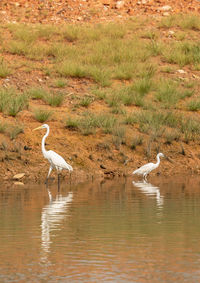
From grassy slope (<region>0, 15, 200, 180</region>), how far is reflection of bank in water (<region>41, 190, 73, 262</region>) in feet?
13.3

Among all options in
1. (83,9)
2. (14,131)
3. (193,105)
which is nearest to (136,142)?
(14,131)

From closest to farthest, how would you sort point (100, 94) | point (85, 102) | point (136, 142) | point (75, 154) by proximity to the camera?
point (75, 154)
point (136, 142)
point (85, 102)
point (100, 94)

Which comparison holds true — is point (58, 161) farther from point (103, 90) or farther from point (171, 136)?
point (103, 90)

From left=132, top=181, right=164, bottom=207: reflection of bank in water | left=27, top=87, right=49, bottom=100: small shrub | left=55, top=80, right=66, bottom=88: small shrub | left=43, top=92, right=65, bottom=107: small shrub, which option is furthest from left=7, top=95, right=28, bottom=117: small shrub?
left=132, top=181, right=164, bottom=207: reflection of bank in water

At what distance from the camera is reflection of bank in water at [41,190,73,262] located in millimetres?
10656

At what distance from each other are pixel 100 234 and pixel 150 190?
526cm

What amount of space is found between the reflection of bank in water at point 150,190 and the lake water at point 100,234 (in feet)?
0.06

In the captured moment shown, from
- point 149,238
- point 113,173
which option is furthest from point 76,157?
point 149,238

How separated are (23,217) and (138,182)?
580cm

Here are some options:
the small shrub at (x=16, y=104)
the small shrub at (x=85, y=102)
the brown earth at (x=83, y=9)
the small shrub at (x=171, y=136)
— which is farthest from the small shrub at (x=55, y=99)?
the brown earth at (x=83, y=9)

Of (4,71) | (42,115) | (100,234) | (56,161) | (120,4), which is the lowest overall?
(100,234)

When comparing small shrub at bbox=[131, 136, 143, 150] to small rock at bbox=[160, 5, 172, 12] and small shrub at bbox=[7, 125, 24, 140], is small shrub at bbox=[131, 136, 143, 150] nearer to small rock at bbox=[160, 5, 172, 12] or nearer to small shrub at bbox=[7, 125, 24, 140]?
small shrub at bbox=[7, 125, 24, 140]

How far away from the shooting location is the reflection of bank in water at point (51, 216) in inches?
420

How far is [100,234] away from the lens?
36.9 feet
